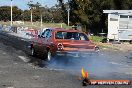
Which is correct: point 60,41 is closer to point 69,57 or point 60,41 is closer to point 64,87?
point 69,57

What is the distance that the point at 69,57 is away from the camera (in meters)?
18.2

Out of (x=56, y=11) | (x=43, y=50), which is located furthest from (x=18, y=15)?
(x=43, y=50)

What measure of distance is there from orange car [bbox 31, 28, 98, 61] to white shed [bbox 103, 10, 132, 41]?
66.2ft

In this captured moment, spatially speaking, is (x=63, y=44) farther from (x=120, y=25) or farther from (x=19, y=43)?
(x=120, y=25)

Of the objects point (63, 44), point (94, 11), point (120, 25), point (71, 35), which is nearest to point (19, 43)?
point (120, 25)

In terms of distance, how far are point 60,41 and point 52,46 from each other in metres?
0.45

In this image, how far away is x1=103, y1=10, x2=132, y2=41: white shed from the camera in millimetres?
39553

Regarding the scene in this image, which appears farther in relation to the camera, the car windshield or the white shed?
the white shed

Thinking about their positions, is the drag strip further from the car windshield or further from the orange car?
the car windshield

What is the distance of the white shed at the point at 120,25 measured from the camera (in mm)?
39553

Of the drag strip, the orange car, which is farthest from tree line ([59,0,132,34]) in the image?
the orange car

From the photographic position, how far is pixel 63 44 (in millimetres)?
18047

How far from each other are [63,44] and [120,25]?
22915 millimetres

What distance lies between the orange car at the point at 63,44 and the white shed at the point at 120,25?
66.2ft
